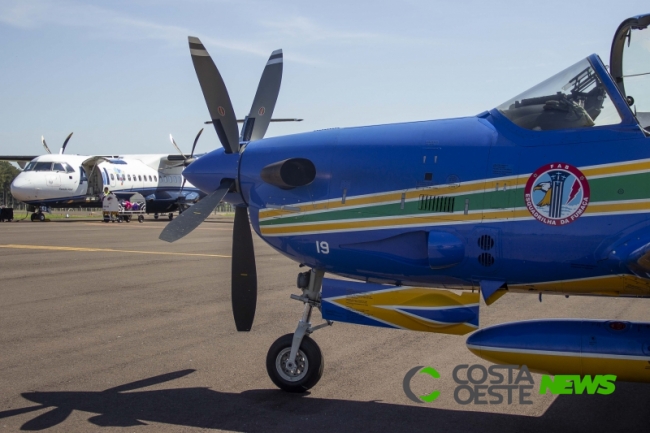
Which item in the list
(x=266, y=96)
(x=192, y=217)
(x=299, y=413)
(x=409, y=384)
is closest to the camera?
(x=299, y=413)

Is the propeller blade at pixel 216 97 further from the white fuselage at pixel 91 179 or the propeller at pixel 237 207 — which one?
the white fuselage at pixel 91 179

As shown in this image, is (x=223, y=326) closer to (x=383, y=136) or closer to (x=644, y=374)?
(x=383, y=136)

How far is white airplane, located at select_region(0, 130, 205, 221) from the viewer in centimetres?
3703

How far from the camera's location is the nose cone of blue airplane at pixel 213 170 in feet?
20.6

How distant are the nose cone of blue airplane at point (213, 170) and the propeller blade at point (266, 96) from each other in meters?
0.87

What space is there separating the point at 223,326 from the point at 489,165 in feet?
16.8

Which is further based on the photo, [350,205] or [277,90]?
[277,90]

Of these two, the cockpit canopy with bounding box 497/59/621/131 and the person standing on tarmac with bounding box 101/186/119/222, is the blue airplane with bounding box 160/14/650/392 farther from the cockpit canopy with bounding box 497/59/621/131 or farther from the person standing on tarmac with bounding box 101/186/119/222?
the person standing on tarmac with bounding box 101/186/119/222

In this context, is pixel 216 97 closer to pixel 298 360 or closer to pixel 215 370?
pixel 298 360

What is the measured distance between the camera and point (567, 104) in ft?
17.5

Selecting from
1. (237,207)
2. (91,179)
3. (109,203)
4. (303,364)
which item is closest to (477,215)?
(303,364)

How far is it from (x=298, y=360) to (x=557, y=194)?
275cm

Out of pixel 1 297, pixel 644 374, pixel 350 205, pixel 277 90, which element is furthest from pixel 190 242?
pixel 644 374

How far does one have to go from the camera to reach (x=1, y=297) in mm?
11242
